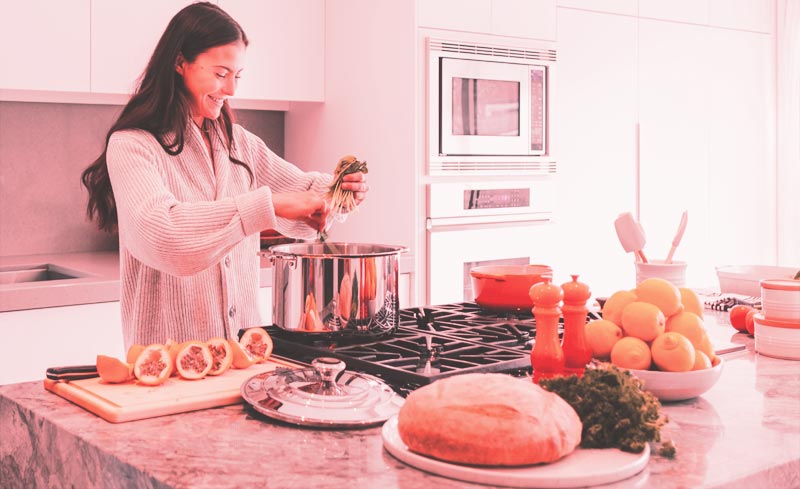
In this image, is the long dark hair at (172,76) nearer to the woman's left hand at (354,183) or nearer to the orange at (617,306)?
the woman's left hand at (354,183)

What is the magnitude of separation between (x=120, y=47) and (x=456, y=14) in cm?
123

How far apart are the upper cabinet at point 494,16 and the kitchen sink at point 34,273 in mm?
1562

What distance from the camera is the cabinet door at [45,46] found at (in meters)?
2.86

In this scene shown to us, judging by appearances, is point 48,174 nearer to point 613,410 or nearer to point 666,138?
point 666,138

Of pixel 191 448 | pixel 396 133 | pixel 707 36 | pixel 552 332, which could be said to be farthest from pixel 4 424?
pixel 707 36

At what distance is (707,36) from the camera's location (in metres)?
4.46

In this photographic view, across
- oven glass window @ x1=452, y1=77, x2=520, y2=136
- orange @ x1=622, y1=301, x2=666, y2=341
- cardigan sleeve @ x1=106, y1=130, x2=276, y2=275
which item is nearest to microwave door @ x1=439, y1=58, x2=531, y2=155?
oven glass window @ x1=452, y1=77, x2=520, y2=136

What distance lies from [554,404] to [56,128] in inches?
115

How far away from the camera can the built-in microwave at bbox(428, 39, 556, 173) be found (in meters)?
3.31

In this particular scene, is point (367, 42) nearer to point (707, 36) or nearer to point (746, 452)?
point (707, 36)

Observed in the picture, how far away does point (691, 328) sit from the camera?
54.9 inches

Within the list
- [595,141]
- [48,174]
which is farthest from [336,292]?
[595,141]

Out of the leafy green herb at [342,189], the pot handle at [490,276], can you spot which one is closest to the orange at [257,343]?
the leafy green herb at [342,189]

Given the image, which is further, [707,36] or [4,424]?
[707,36]
